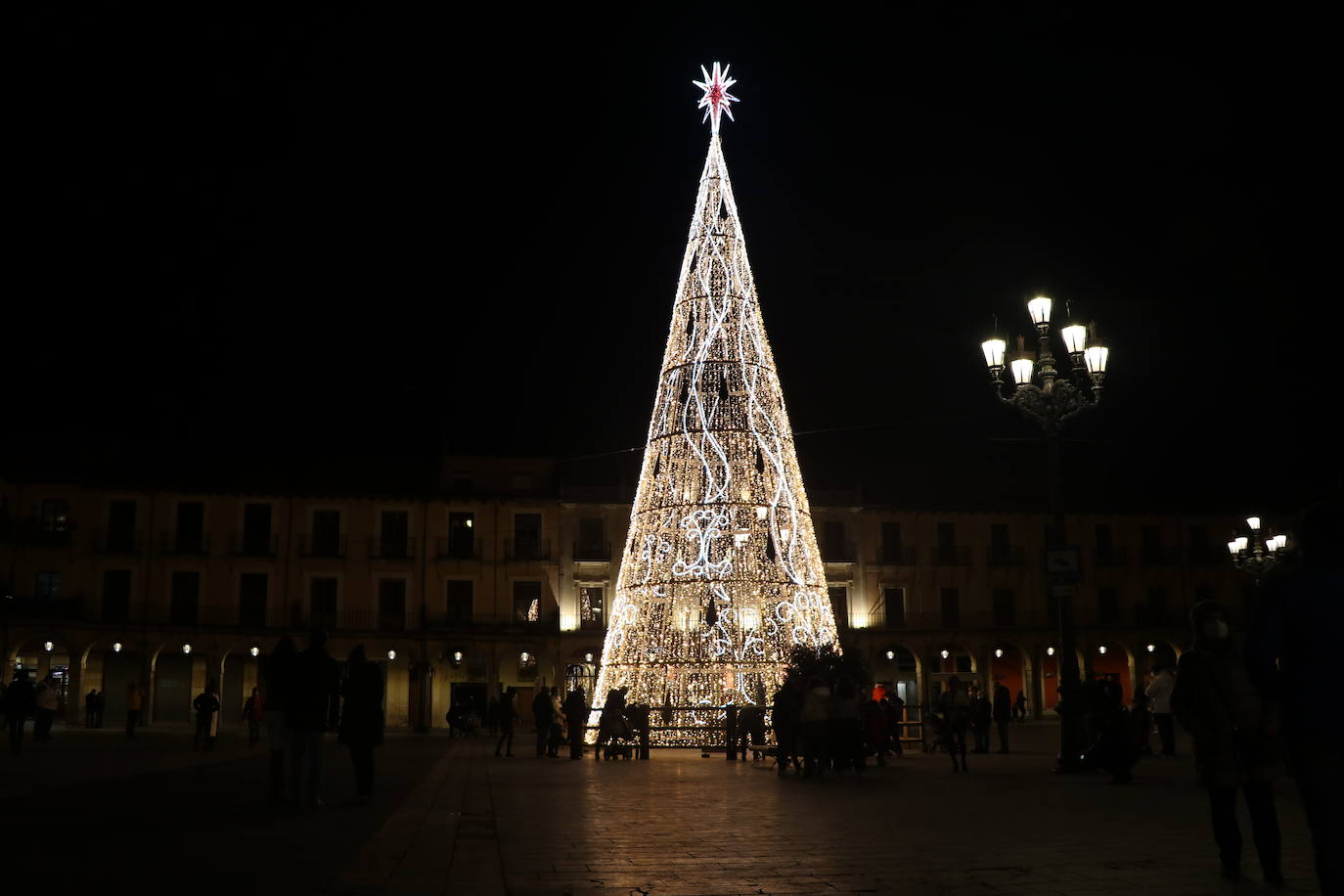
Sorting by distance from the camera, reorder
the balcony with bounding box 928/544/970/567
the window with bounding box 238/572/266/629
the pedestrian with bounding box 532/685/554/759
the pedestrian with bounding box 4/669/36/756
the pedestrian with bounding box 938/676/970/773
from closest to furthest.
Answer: the pedestrian with bounding box 938/676/970/773
the pedestrian with bounding box 4/669/36/756
the pedestrian with bounding box 532/685/554/759
the window with bounding box 238/572/266/629
the balcony with bounding box 928/544/970/567

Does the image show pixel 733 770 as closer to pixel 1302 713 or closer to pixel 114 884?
pixel 114 884

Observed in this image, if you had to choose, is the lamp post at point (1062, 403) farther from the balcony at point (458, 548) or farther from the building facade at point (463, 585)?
the balcony at point (458, 548)

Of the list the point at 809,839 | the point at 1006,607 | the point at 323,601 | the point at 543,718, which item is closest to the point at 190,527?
the point at 323,601

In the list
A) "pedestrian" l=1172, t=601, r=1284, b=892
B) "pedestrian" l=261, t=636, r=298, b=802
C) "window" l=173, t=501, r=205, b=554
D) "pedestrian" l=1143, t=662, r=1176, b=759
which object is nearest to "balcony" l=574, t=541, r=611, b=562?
"window" l=173, t=501, r=205, b=554

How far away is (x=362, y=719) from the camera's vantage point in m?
10.7

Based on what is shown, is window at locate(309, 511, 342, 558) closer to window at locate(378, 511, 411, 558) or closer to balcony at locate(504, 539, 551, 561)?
window at locate(378, 511, 411, 558)

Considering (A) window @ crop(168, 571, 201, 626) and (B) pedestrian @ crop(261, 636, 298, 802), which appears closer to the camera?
(B) pedestrian @ crop(261, 636, 298, 802)

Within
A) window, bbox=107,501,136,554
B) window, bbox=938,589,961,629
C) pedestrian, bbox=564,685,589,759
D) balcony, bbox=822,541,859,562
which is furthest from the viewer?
window, bbox=938,589,961,629

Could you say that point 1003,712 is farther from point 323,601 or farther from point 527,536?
point 323,601

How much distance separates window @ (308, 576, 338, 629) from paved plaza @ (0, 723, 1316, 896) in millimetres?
28289

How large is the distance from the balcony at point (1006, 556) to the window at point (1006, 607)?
1.04 m

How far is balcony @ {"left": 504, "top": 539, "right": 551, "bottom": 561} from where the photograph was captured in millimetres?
44062

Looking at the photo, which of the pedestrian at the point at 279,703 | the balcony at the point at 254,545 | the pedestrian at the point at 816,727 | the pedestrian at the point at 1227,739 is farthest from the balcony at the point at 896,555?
the pedestrian at the point at 1227,739

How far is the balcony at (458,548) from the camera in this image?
43719 mm
